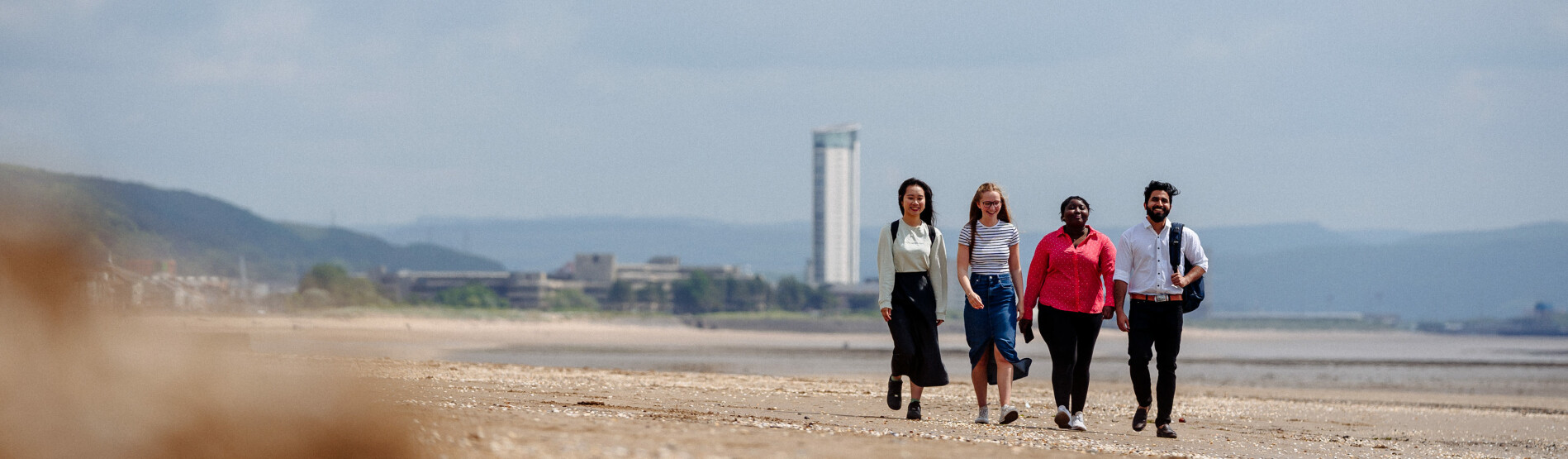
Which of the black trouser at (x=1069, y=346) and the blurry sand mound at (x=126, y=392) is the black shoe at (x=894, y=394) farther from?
the blurry sand mound at (x=126, y=392)

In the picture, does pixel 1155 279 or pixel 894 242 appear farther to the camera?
pixel 894 242

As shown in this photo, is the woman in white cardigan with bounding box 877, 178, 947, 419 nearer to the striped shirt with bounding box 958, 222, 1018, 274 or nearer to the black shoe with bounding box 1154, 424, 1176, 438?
the striped shirt with bounding box 958, 222, 1018, 274

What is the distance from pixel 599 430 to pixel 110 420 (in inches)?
89.1

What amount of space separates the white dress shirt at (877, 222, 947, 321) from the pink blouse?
0.66 meters

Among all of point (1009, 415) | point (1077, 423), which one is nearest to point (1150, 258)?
point (1077, 423)

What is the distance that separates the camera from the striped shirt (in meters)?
10.0

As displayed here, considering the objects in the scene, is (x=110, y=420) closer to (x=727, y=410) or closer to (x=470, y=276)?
(x=727, y=410)

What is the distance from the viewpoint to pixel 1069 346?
999 cm

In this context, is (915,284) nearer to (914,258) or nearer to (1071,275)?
(914,258)

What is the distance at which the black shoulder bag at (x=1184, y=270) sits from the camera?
9.75 m

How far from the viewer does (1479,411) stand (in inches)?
814

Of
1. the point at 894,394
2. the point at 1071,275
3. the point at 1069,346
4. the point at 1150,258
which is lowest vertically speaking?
the point at 894,394

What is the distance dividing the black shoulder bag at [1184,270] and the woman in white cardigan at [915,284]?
63.9 inches

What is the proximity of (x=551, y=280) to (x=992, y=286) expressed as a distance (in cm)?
16975
